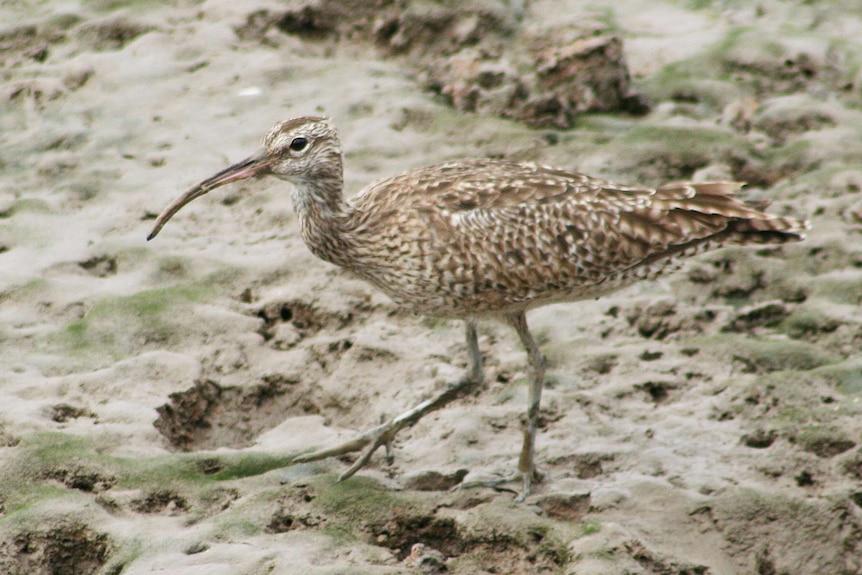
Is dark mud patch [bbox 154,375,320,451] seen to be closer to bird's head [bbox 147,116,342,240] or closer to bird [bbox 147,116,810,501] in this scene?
bird [bbox 147,116,810,501]

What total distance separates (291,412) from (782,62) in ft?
18.5

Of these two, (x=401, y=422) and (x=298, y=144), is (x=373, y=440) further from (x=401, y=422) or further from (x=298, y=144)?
(x=298, y=144)

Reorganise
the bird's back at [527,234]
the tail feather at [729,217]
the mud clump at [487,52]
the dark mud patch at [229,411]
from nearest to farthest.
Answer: the bird's back at [527,234] → the tail feather at [729,217] → the dark mud patch at [229,411] → the mud clump at [487,52]

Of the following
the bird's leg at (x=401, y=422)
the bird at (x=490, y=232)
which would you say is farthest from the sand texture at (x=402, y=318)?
the bird at (x=490, y=232)

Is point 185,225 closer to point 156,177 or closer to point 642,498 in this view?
point 156,177

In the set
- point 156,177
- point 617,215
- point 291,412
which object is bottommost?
point 291,412

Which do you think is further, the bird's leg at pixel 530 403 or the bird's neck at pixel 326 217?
the bird's neck at pixel 326 217

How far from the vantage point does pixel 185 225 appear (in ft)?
27.4

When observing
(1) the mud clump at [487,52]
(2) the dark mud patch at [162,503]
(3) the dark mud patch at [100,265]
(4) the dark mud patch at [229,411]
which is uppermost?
(1) the mud clump at [487,52]

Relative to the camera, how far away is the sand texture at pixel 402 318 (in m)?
5.86

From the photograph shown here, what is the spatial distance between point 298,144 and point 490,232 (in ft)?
3.79

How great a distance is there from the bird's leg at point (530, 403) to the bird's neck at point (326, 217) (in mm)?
998

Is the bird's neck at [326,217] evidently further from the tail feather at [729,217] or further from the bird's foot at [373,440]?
the tail feather at [729,217]

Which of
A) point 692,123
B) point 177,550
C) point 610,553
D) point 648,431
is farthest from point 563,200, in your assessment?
point 692,123
